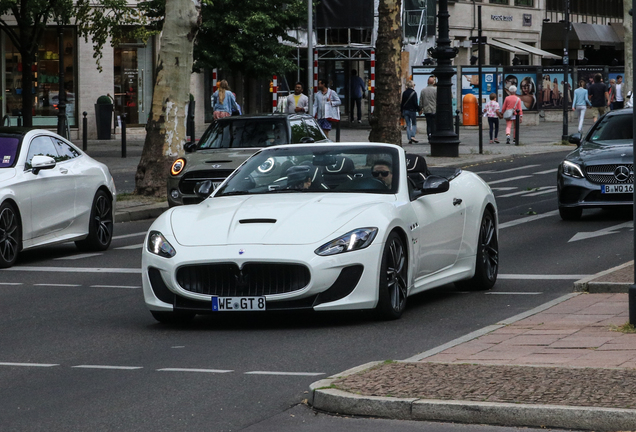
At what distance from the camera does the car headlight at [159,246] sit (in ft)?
30.1

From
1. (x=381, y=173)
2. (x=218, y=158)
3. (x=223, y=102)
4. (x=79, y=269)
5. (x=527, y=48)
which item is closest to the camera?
(x=381, y=173)

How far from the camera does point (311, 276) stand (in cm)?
890

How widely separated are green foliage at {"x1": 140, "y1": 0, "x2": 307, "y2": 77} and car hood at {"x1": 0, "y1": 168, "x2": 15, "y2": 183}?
1042 inches

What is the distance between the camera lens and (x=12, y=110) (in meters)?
42.1

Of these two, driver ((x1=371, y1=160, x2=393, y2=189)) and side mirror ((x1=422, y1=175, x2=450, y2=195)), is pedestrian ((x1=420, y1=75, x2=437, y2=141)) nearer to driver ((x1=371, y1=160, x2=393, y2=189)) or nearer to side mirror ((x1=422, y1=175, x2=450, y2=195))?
driver ((x1=371, y1=160, x2=393, y2=189))

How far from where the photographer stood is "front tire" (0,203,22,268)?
43.9ft

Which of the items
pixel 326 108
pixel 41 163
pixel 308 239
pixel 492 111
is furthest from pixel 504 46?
pixel 308 239

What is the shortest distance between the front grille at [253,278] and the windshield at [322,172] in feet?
4.15

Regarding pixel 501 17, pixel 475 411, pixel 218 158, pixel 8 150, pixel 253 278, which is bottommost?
pixel 475 411

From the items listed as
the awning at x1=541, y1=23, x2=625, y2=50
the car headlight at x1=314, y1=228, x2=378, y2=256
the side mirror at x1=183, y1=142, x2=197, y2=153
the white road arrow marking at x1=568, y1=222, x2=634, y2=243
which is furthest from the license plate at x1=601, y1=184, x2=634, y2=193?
the awning at x1=541, y1=23, x2=625, y2=50

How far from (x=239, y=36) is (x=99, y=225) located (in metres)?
25.9

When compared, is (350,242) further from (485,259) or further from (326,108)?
(326,108)

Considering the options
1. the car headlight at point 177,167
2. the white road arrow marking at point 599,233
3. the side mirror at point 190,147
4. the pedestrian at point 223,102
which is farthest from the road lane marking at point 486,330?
the pedestrian at point 223,102

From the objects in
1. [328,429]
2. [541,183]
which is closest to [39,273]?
[328,429]
